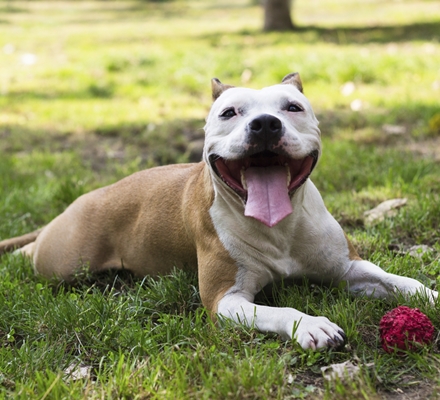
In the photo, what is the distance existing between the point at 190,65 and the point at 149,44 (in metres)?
3.49

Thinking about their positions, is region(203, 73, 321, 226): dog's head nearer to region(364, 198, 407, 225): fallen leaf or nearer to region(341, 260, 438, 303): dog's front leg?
region(341, 260, 438, 303): dog's front leg

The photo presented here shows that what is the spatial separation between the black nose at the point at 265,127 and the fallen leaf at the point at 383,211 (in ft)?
5.11

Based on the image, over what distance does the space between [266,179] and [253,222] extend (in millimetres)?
278

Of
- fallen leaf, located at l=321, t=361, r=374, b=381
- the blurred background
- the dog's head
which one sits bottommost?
the blurred background

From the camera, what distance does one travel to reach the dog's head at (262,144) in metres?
2.86

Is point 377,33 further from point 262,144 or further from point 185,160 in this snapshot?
point 262,144

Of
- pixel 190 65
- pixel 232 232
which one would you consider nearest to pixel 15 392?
pixel 232 232

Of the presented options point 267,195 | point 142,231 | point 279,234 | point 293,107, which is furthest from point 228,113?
point 142,231

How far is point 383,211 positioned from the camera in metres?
4.27

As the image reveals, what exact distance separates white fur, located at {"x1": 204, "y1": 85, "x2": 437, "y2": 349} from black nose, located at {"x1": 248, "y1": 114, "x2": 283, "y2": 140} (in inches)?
1.9

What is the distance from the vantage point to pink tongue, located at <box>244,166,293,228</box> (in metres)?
2.88

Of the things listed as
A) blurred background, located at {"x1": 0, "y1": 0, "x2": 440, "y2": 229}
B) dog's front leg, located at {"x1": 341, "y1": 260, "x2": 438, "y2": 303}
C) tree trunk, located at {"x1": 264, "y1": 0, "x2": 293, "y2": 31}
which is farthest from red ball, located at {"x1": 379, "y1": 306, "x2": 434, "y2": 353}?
tree trunk, located at {"x1": 264, "y1": 0, "x2": 293, "y2": 31}

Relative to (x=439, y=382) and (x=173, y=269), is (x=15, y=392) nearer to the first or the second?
(x=173, y=269)

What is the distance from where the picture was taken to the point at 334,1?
21.6m
